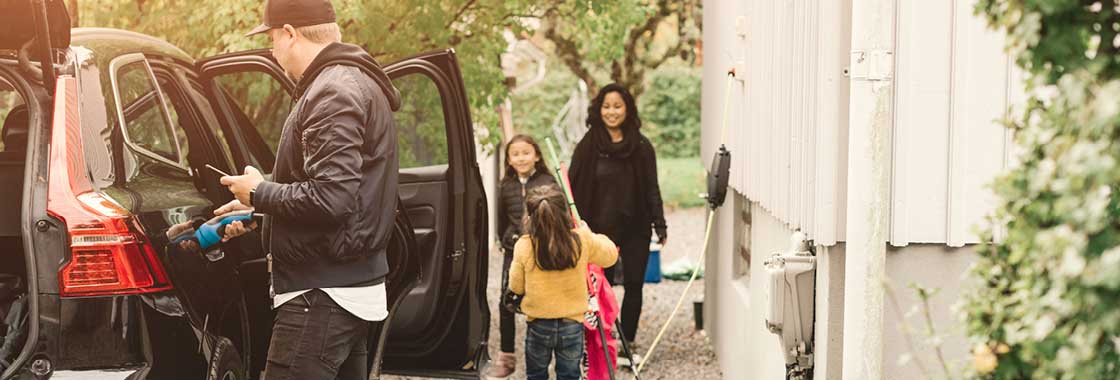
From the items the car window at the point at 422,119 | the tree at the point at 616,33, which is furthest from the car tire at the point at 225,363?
the tree at the point at 616,33

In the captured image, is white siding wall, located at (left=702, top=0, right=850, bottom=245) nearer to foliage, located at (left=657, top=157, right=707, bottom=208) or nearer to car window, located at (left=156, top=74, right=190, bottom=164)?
car window, located at (left=156, top=74, right=190, bottom=164)

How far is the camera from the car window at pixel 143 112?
4868 mm

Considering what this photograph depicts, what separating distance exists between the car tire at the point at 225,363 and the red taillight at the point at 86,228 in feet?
1.60

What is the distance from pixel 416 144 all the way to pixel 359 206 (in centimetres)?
460

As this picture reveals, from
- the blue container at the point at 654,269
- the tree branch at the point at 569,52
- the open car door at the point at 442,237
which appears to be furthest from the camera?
the tree branch at the point at 569,52

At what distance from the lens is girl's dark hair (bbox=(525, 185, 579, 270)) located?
21.6 ft

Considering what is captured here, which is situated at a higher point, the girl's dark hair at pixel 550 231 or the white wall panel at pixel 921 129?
the white wall panel at pixel 921 129

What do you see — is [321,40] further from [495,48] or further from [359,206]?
[495,48]

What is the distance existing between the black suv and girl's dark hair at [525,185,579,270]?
0.75 m

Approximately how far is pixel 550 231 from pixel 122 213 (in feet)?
9.02

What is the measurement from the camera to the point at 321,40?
4.55m

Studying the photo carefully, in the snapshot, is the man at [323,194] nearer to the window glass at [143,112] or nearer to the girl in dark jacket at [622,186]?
the window glass at [143,112]

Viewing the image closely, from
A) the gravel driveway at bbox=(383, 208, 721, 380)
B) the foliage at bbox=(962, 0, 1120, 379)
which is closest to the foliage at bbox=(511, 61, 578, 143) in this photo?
the gravel driveway at bbox=(383, 208, 721, 380)

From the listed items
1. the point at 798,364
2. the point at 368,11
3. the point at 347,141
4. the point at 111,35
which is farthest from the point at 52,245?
the point at 368,11
